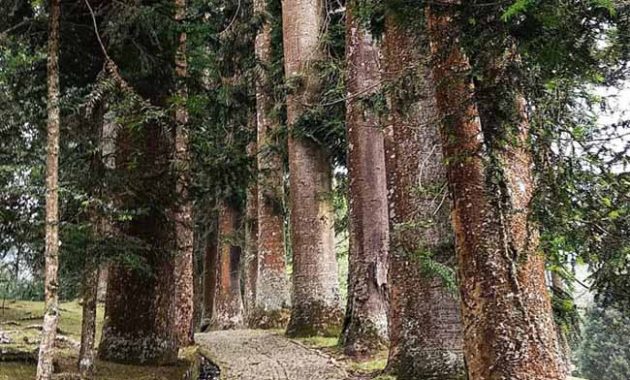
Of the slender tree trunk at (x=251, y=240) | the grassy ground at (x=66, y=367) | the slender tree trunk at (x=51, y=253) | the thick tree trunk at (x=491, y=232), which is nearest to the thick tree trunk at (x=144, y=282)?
the grassy ground at (x=66, y=367)

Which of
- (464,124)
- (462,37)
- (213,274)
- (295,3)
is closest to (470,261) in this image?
(464,124)

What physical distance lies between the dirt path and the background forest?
581mm

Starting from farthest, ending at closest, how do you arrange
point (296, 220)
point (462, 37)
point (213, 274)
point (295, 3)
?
point (213, 274), point (295, 3), point (296, 220), point (462, 37)

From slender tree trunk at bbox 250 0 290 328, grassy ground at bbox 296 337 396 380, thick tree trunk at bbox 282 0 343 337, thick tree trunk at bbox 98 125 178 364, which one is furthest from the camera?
slender tree trunk at bbox 250 0 290 328

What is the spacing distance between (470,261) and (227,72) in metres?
12.1

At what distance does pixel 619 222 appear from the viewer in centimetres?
324

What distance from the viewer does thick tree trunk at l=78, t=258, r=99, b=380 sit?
514cm

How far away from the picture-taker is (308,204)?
10.4m

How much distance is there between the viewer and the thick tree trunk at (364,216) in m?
7.77

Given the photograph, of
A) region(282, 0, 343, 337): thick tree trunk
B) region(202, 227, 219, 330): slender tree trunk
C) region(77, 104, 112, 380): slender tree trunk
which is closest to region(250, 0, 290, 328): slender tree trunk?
region(282, 0, 343, 337): thick tree trunk

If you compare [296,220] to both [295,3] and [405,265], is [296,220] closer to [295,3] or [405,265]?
[295,3]

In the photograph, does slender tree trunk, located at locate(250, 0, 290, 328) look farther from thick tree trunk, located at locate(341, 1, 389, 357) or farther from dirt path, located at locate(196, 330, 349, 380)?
thick tree trunk, located at locate(341, 1, 389, 357)

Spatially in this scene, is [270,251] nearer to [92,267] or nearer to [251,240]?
[251,240]

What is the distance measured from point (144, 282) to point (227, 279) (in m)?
9.45
